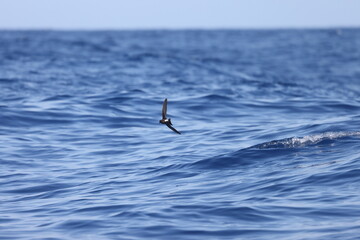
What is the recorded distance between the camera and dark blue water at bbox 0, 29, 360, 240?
9734mm

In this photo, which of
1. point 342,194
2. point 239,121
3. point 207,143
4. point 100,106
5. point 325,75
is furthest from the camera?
point 325,75

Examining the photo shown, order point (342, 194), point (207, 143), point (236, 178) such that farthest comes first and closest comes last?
1. point (207, 143)
2. point (236, 178)
3. point (342, 194)

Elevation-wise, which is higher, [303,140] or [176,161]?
[303,140]

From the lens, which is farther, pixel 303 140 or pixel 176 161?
pixel 303 140

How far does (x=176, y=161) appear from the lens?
546 inches

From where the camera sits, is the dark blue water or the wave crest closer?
the dark blue water

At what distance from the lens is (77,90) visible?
78.6ft

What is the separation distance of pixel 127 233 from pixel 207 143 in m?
6.41

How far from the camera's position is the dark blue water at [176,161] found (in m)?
9.73

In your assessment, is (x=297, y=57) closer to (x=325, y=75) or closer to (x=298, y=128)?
(x=325, y=75)

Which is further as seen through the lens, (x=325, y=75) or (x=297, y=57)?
(x=297, y=57)

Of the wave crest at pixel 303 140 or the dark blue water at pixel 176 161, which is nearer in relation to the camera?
the dark blue water at pixel 176 161

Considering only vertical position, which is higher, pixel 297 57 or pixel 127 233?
pixel 297 57

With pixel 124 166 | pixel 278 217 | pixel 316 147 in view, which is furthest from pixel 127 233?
pixel 316 147
